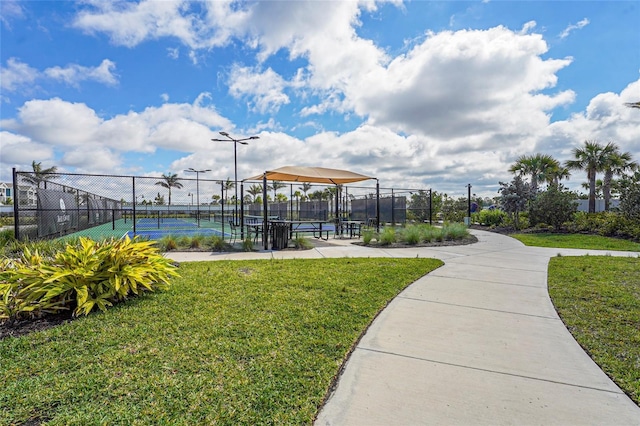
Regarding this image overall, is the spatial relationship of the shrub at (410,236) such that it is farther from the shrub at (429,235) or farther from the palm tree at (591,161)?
the palm tree at (591,161)

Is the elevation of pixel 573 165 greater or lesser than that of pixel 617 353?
greater

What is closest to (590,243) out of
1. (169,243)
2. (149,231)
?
(169,243)

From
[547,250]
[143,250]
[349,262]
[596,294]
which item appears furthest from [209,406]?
A: [547,250]

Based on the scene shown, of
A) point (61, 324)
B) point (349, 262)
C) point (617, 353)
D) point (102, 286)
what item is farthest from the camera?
point (349, 262)

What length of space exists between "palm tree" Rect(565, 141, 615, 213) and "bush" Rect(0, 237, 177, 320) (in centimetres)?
2573

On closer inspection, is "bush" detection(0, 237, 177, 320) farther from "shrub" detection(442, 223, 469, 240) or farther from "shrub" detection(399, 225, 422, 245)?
"shrub" detection(442, 223, 469, 240)

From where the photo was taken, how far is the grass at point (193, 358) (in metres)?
2.19

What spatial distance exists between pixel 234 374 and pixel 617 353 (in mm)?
3607

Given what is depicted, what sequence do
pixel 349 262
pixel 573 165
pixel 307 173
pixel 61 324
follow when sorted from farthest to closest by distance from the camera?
pixel 573 165 → pixel 307 173 → pixel 349 262 → pixel 61 324

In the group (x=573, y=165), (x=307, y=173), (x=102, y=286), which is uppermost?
(x=573, y=165)

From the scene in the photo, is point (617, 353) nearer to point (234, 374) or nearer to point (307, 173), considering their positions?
point (234, 374)

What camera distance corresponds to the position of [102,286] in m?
4.18

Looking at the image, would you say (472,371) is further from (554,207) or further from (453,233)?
(554,207)

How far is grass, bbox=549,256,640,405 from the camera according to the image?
2.90 metres
